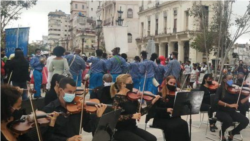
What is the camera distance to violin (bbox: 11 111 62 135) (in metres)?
2.79

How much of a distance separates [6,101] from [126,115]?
2.00 meters

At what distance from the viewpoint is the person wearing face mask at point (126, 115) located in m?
4.36

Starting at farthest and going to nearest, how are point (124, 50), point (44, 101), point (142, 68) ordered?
point (124, 50)
point (142, 68)
point (44, 101)

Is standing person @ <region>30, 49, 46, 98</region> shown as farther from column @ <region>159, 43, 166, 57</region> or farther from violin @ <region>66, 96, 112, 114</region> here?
column @ <region>159, 43, 166, 57</region>

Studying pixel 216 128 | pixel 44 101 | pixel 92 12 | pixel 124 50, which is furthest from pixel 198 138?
pixel 92 12

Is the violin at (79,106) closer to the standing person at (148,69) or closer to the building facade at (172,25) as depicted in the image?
the standing person at (148,69)

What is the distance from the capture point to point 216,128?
23.1 ft

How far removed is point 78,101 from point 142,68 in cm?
620

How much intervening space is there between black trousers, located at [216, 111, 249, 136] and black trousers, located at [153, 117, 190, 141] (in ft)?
4.12

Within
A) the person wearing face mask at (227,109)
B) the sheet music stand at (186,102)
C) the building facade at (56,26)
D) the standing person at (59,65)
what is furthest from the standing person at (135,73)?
the building facade at (56,26)

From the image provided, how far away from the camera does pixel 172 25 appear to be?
36.9 m

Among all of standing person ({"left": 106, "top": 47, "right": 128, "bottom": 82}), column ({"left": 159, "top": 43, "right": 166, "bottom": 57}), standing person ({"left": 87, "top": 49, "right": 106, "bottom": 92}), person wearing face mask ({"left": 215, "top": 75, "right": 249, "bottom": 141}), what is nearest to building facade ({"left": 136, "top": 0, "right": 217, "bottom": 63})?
column ({"left": 159, "top": 43, "right": 166, "bottom": 57})

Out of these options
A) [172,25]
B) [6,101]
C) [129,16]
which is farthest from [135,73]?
[129,16]

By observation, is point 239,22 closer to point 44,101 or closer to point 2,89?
point 44,101
